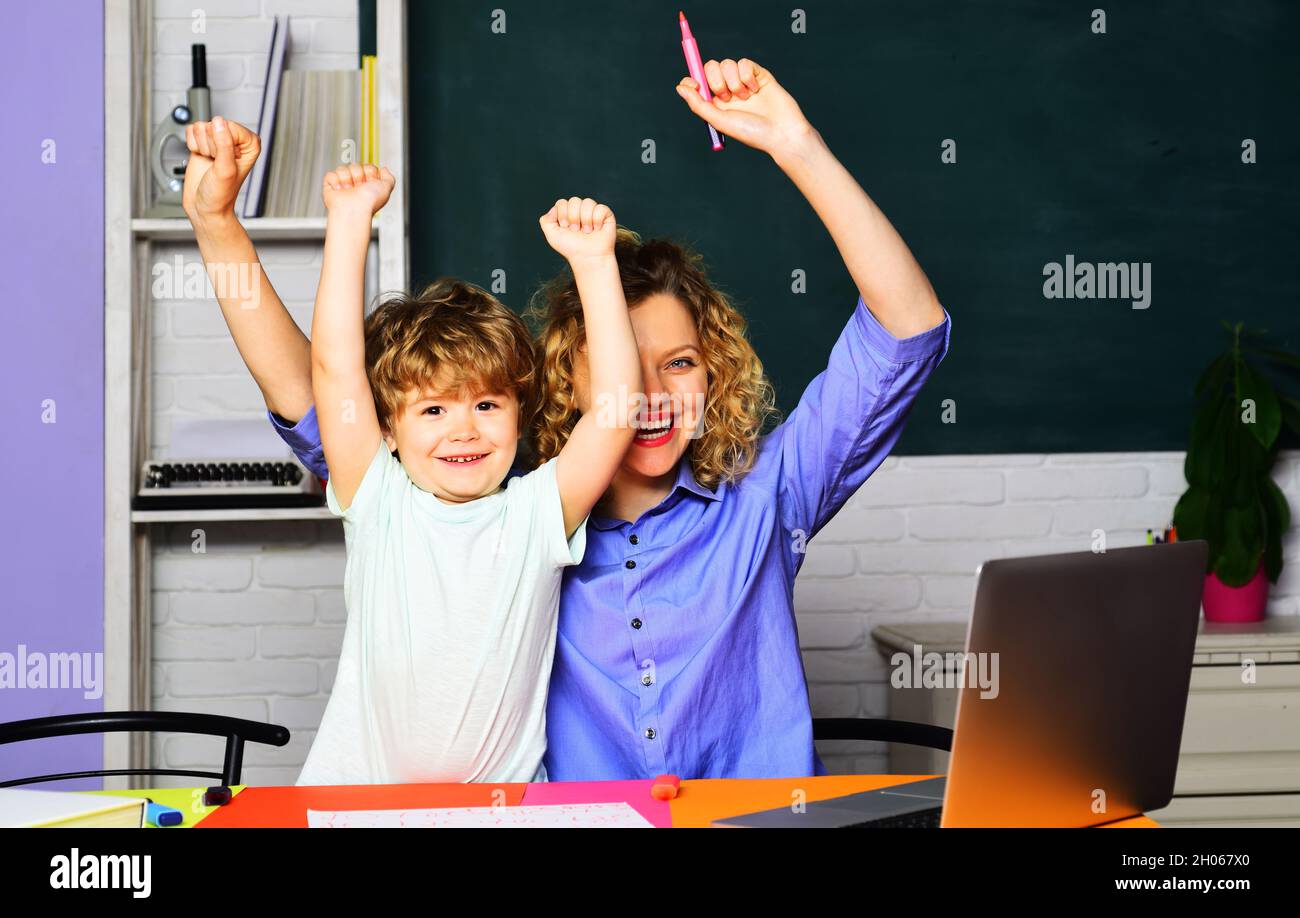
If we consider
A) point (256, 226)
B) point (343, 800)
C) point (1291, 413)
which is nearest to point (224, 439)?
point (256, 226)

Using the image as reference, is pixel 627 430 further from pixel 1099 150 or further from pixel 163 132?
pixel 1099 150

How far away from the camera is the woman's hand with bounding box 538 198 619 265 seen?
55.7 inches

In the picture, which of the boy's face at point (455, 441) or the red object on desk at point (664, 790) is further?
the boy's face at point (455, 441)

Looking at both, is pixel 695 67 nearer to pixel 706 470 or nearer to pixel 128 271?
pixel 706 470

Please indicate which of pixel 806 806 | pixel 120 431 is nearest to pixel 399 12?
pixel 120 431

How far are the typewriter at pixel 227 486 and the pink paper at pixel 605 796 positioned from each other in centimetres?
142

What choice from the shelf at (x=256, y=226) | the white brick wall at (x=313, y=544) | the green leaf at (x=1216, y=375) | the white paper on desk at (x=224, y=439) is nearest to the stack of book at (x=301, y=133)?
the shelf at (x=256, y=226)

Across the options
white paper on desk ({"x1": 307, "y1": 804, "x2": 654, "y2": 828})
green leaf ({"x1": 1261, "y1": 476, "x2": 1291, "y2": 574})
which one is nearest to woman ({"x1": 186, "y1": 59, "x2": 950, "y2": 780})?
white paper on desk ({"x1": 307, "y1": 804, "x2": 654, "y2": 828})

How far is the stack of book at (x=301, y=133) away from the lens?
8.38ft

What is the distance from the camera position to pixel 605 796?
48.4 inches

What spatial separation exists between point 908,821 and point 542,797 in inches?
14.1

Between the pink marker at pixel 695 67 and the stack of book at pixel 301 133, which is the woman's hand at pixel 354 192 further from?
the stack of book at pixel 301 133

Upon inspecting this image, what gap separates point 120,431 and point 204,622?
1.62 ft
